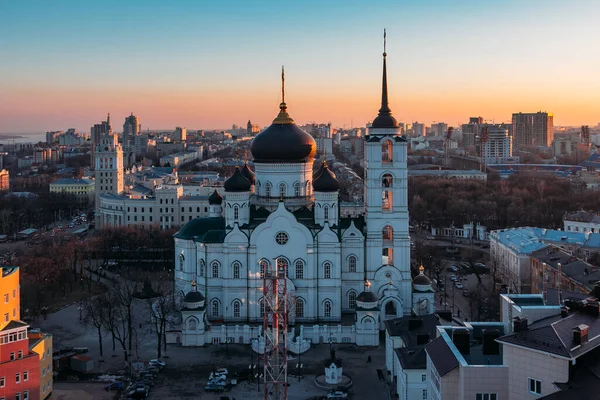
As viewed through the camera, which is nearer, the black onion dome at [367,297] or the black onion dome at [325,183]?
the black onion dome at [367,297]

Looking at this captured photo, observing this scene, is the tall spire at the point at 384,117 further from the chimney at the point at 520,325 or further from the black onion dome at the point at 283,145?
the chimney at the point at 520,325

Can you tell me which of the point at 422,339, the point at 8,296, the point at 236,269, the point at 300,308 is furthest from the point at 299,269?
the point at 8,296

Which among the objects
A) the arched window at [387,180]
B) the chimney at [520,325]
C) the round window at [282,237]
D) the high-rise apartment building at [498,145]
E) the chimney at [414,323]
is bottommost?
the chimney at [414,323]

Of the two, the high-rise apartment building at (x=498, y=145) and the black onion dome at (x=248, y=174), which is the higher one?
the high-rise apartment building at (x=498, y=145)

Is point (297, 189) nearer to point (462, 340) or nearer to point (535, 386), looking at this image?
point (462, 340)

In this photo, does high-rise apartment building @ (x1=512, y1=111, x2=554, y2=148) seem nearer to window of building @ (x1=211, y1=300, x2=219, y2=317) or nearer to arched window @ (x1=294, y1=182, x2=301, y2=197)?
arched window @ (x1=294, y1=182, x2=301, y2=197)

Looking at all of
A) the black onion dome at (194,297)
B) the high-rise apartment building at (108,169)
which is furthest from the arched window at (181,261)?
the high-rise apartment building at (108,169)
